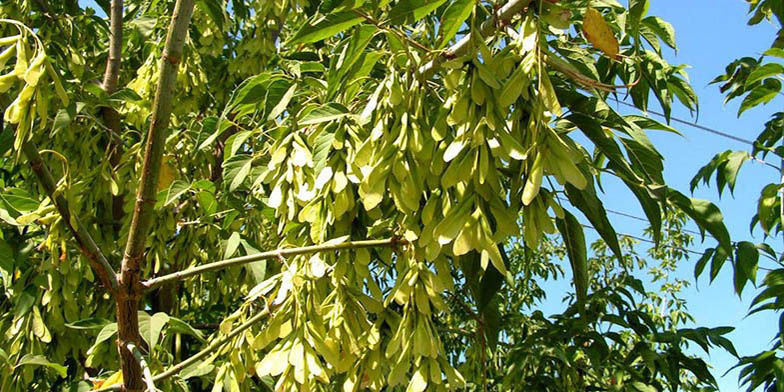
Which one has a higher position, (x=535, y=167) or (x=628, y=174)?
(x=628, y=174)

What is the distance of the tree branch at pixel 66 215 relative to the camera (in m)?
0.97

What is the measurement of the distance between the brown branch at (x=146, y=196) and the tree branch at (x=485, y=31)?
33 cm

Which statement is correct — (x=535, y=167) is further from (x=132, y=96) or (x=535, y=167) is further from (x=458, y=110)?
(x=132, y=96)

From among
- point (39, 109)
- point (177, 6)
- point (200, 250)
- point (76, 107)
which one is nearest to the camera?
point (39, 109)

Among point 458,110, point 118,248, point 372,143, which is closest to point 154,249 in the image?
point 118,248

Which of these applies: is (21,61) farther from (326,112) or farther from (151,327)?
(151,327)

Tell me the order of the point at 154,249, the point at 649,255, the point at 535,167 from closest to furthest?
the point at 535,167 → the point at 154,249 → the point at 649,255

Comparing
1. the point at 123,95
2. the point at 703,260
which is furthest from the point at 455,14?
the point at 703,260

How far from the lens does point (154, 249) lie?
208 centimetres

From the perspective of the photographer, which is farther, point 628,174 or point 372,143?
point 628,174

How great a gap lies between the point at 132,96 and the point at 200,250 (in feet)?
1.89

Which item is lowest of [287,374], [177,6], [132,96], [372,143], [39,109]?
[287,374]

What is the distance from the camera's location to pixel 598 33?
0.93m

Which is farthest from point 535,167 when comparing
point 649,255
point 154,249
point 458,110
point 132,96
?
point 649,255
